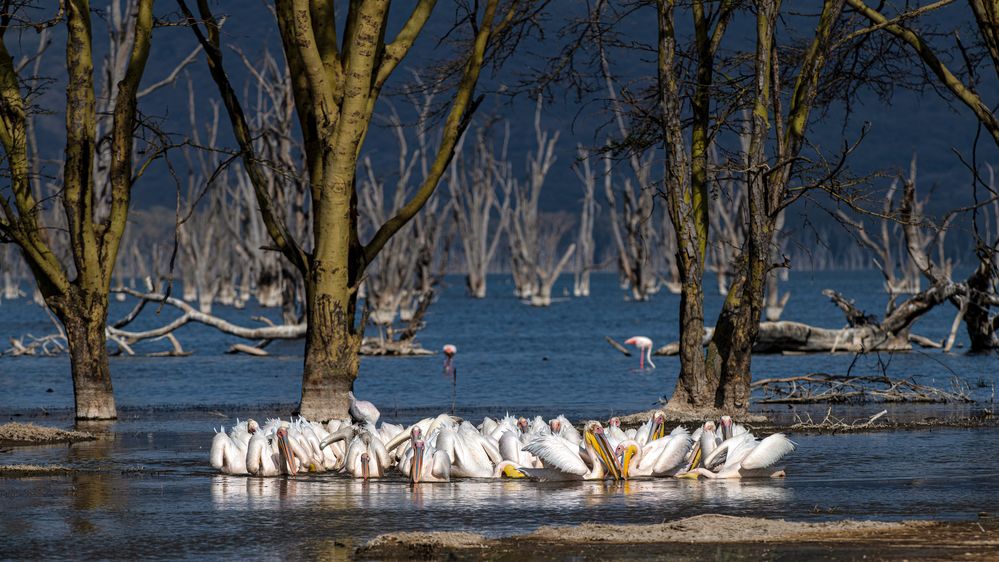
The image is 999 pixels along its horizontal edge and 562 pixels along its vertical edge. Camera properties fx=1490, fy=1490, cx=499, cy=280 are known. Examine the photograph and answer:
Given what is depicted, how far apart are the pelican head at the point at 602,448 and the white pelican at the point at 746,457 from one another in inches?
26.4

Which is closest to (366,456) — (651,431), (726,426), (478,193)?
(651,431)

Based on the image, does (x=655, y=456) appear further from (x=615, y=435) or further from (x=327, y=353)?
(x=327, y=353)

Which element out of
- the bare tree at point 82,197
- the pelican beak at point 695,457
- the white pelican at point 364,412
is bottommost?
the pelican beak at point 695,457

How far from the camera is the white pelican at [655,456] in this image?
39.3 ft

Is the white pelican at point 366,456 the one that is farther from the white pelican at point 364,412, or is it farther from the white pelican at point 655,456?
the white pelican at point 364,412

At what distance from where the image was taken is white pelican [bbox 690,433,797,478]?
12.0m

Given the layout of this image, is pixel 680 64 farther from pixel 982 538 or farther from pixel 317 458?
pixel 982 538

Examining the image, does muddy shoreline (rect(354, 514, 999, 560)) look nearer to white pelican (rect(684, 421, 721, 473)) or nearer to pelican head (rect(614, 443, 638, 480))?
pelican head (rect(614, 443, 638, 480))

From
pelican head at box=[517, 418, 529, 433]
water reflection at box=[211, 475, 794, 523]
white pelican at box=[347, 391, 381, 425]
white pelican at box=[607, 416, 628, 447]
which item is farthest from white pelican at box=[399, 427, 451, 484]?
white pelican at box=[347, 391, 381, 425]

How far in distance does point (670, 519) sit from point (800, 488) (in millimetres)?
1944

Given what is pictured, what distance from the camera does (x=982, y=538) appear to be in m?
8.28

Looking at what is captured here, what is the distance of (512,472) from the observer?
40.5 feet

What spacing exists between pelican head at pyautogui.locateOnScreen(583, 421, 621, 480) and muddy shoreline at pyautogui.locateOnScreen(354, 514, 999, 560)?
2.93 m

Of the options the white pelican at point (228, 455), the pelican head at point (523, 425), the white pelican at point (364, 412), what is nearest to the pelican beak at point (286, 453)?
the white pelican at point (228, 455)
